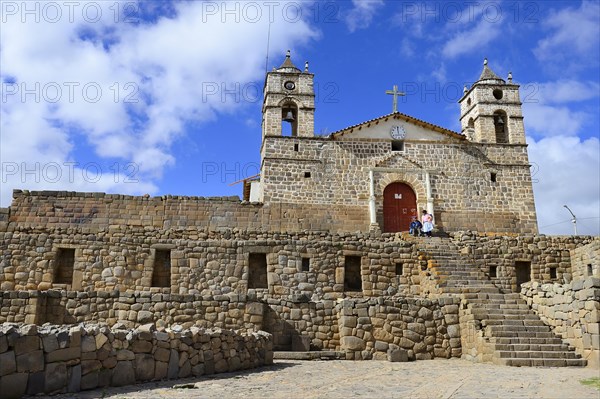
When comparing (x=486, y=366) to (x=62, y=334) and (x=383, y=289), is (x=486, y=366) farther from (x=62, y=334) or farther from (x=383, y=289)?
(x=62, y=334)

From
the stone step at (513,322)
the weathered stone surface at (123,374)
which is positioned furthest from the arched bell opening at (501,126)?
the weathered stone surface at (123,374)

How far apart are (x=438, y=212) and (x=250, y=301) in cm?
1412

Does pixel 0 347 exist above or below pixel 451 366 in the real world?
above

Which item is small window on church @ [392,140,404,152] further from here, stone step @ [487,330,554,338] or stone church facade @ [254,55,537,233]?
stone step @ [487,330,554,338]

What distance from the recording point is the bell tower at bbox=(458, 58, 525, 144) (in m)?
27.0

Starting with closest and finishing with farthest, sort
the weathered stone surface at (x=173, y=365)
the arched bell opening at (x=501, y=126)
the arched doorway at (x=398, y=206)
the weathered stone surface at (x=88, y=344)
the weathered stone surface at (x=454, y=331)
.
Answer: the weathered stone surface at (x=88, y=344) → the weathered stone surface at (x=173, y=365) → the weathered stone surface at (x=454, y=331) → the arched doorway at (x=398, y=206) → the arched bell opening at (x=501, y=126)

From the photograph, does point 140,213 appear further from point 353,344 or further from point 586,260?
point 586,260

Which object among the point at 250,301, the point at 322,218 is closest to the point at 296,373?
the point at 250,301

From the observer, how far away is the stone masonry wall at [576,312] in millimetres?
12031

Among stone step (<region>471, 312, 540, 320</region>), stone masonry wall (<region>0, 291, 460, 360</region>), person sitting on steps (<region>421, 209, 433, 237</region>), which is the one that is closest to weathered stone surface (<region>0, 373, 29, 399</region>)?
stone masonry wall (<region>0, 291, 460, 360</region>)

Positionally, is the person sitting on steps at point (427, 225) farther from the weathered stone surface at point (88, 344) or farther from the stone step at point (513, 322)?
the weathered stone surface at point (88, 344)

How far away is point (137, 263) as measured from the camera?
57.2ft

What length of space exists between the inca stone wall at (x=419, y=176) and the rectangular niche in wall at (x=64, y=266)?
353 inches

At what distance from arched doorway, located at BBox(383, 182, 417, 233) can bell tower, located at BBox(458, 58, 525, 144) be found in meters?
4.88
